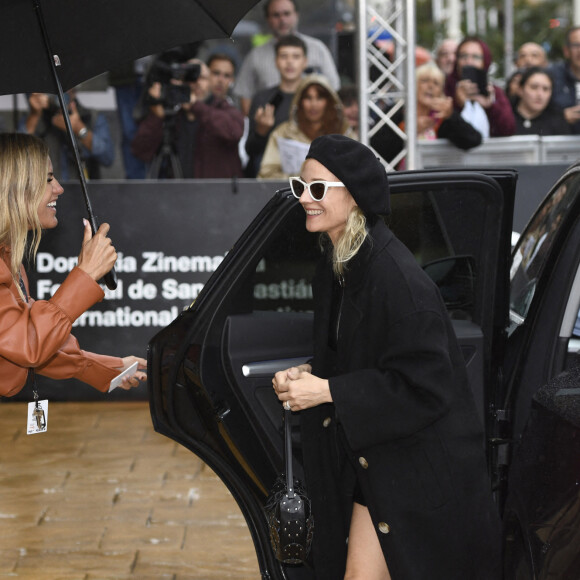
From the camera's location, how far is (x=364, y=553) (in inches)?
121

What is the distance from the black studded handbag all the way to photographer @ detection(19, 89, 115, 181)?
612 cm

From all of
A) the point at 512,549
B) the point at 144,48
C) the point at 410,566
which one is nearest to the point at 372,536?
the point at 410,566

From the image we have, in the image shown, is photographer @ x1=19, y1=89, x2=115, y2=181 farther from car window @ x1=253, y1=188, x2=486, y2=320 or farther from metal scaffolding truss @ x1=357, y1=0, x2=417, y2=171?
car window @ x1=253, y1=188, x2=486, y2=320

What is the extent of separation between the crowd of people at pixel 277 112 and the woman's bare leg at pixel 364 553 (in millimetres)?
4952

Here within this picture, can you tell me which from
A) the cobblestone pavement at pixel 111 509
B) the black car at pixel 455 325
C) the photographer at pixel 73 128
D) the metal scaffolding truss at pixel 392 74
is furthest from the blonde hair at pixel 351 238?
the photographer at pixel 73 128

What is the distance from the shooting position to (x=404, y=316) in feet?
9.36

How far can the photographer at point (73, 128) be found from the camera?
28.9ft

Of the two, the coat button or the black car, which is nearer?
the coat button

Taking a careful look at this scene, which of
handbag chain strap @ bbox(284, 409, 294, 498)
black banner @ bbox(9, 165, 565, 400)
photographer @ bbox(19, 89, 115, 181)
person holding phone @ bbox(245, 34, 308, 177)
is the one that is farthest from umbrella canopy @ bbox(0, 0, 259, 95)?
photographer @ bbox(19, 89, 115, 181)

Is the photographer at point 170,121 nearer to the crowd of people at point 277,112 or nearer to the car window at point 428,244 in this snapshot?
the crowd of people at point 277,112

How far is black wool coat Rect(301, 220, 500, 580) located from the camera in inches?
112

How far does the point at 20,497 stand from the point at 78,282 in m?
2.94

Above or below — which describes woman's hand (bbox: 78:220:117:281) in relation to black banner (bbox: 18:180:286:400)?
above

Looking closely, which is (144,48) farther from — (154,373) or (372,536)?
(372,536)
